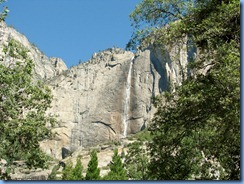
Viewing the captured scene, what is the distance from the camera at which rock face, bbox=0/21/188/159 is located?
93062 mm

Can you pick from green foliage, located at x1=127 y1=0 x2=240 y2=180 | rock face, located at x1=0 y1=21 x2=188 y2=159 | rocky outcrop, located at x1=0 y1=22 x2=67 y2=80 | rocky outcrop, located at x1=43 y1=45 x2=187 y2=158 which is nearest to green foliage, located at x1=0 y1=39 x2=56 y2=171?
green foliage, located at x1=127 y1=0 x2=240 y2=180

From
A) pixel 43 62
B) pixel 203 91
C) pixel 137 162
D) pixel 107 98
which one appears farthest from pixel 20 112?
pixel 43 62

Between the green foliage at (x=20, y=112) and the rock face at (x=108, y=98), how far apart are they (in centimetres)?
7399

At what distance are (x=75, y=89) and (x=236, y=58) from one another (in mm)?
96188

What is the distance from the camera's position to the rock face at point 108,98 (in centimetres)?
9306

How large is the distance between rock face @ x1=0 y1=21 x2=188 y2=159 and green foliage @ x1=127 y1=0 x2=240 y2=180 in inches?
2954

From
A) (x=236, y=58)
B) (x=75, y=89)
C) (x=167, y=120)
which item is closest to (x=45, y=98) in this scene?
(x=167, y=120)

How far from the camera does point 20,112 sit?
1303cm

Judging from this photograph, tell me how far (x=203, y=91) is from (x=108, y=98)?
85.1 meters

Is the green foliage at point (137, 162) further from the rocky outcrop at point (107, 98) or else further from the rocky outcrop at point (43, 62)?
the rocky outcrop at point (43, 62)

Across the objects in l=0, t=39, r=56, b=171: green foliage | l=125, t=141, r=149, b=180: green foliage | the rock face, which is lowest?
l=125, t=141, r=149, b=180: green foliage

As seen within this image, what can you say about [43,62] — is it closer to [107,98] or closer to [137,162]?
[107,98]

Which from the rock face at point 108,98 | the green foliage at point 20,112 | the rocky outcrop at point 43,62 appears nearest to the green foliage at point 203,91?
the green foliage at point 20,112

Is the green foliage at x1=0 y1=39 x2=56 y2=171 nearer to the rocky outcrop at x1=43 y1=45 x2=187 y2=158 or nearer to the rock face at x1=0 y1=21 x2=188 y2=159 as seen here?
the rock face at x1=0 y1=21 x2=188 y2=159
